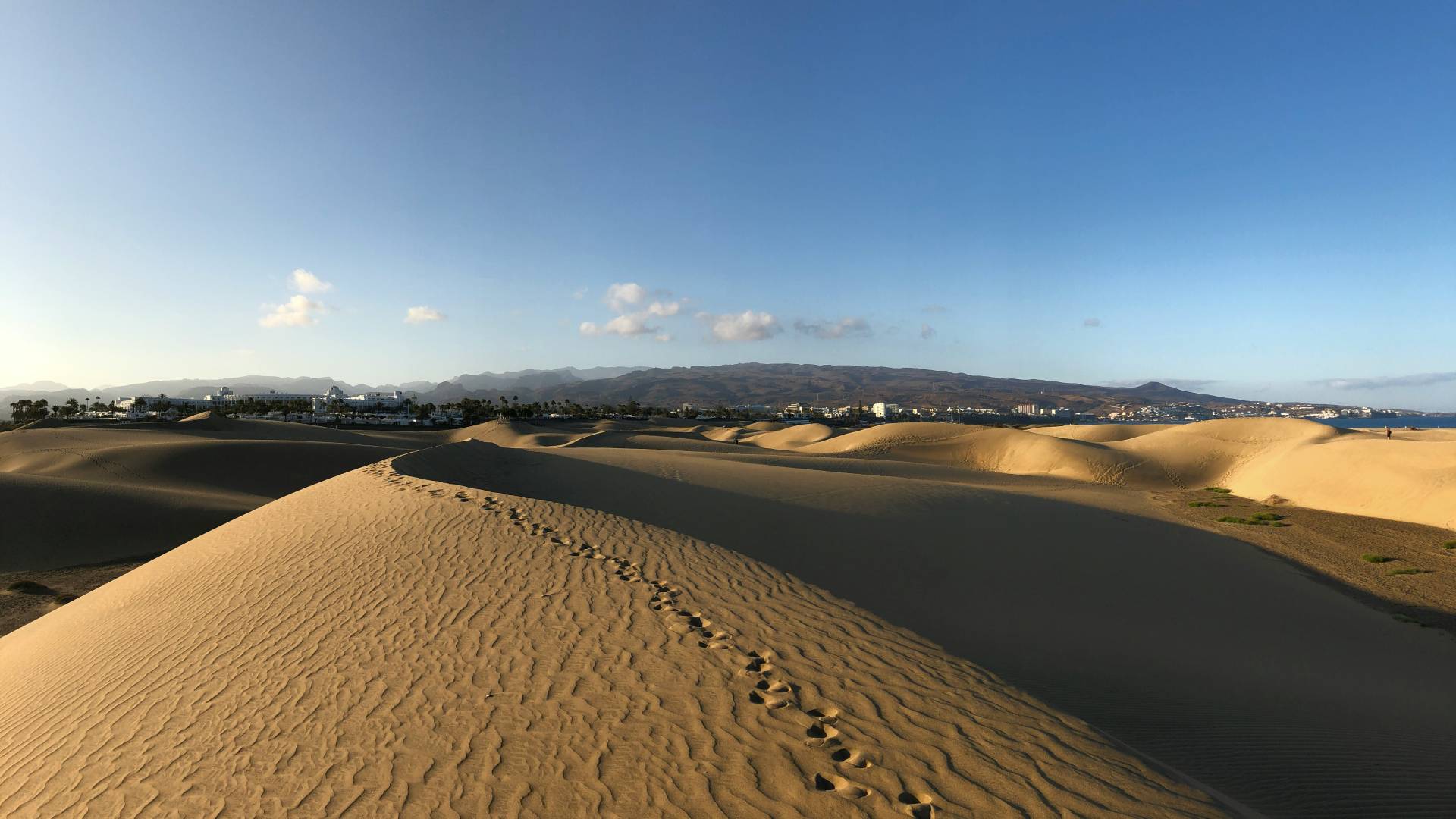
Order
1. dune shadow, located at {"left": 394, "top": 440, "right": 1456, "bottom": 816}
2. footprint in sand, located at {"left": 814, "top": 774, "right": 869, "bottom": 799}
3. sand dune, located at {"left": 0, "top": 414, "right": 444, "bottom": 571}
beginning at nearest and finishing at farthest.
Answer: footprint in sand, located at {"left": 814, "top": 774, "right": 869, "bottom": 799} → dune shadow, located at {"left": 394, "top": 440, "right": 1456, "bottom": 816} → sand dune, located at {"left": 0, "top": 414, "right": 444, "bottom": 571}

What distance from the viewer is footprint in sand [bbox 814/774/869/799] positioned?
4070mm

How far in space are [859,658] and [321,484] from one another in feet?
52.0

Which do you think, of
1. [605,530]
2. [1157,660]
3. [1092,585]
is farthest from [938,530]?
[605,530]

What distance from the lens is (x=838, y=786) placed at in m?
4.15

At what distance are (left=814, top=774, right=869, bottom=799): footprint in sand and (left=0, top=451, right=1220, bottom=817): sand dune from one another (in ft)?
0.05

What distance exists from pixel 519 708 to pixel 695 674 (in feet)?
5.20

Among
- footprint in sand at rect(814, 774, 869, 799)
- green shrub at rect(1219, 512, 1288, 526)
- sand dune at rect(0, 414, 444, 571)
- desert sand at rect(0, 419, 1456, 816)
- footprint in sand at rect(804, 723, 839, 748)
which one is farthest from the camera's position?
green shrub at rect(1219, 512, 1288, 526)

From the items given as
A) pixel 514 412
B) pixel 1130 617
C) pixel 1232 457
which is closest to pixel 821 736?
pixel 1130 617

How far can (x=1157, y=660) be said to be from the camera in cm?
898

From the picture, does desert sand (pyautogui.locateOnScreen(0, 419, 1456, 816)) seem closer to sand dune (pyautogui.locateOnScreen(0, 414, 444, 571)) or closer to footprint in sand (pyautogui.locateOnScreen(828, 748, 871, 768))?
footprint in sand (pyautogui.locateOnScreen(828, 748, 871, 768))

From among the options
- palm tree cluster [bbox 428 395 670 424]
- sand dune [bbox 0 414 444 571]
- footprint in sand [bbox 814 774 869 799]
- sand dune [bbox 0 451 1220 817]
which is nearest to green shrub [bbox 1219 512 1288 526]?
sand dune [bbox 0 451 1220 817]

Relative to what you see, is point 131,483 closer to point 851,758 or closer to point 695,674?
point 695,674

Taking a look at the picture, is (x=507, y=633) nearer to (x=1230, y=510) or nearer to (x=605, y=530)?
(x=605, y=530)

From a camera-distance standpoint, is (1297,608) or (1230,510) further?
(1230,510)
